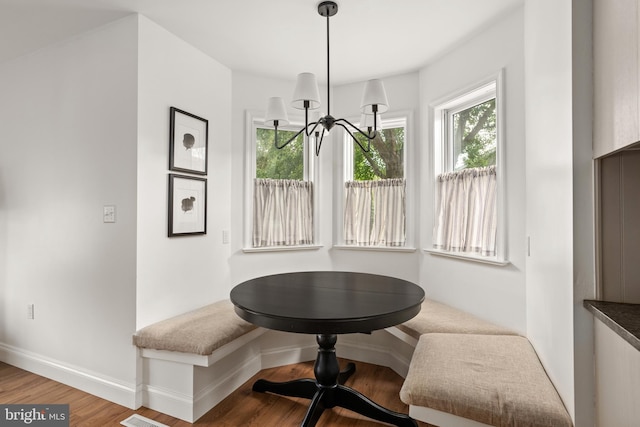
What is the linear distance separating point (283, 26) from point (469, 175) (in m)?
1.73

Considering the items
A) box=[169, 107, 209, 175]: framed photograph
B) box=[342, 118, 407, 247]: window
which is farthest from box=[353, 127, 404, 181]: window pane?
box=[169, 107, 209, 175]: framed photograph

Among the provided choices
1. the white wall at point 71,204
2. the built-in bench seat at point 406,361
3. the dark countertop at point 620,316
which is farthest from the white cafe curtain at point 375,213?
the dark countertop at point 620,316

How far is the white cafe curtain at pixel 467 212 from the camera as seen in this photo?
241 cm

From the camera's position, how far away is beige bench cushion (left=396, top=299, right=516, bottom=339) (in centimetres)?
209

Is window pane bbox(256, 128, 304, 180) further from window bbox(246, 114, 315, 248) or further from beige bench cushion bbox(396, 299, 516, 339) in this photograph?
beige bench cushion bbox(396, 299, 516, 339)

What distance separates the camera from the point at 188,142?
2.56 m

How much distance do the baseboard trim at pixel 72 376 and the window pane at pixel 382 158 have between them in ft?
8.08

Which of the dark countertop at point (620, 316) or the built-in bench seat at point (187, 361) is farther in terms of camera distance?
the built-in bench seat at point (187, 361)

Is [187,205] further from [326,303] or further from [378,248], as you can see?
[378,248]

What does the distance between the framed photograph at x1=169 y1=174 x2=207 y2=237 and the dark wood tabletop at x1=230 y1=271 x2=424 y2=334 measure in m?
0.75

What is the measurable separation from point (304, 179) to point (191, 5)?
1.66 m

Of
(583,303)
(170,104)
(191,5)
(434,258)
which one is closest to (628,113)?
(583,303)

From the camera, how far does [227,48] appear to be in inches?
104

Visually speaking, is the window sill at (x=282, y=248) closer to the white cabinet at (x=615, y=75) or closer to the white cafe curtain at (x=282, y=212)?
the white cafe curtain at (x=282, y=212)
